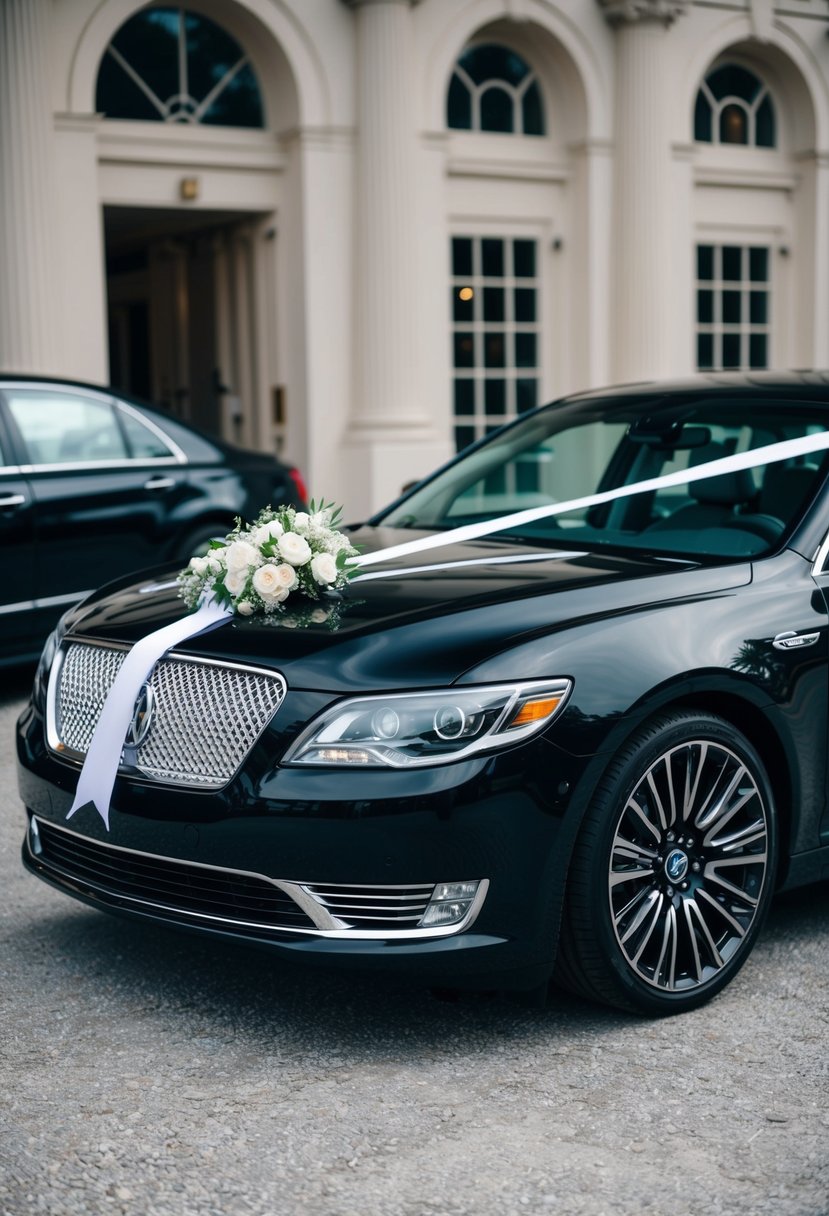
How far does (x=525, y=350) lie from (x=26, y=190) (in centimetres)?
482

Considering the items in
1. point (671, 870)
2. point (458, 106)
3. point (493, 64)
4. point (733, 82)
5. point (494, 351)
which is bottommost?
point (671, 870)

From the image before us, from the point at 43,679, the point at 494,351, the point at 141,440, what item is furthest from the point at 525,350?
the point at 43,679

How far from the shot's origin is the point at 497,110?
13773 mm

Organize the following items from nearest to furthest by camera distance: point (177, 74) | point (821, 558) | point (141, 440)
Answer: point (821, 558), point (141, 440), point (177, 74)

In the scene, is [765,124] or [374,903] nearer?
[374,903]

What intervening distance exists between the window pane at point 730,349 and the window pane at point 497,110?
3063 mm

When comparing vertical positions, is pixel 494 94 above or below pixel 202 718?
above

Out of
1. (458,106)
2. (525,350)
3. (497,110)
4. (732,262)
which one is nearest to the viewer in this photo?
(458,106)

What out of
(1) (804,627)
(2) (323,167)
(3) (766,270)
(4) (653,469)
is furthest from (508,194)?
(1) (804,627)

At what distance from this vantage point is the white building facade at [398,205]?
1160 centimetres

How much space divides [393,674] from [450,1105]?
880mm

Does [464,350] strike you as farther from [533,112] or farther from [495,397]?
[533,112]

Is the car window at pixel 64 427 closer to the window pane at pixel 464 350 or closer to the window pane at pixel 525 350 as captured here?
the window pane at pixel 464 350

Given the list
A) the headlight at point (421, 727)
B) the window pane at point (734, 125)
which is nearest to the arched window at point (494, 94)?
the window pane at point (734, 125)
